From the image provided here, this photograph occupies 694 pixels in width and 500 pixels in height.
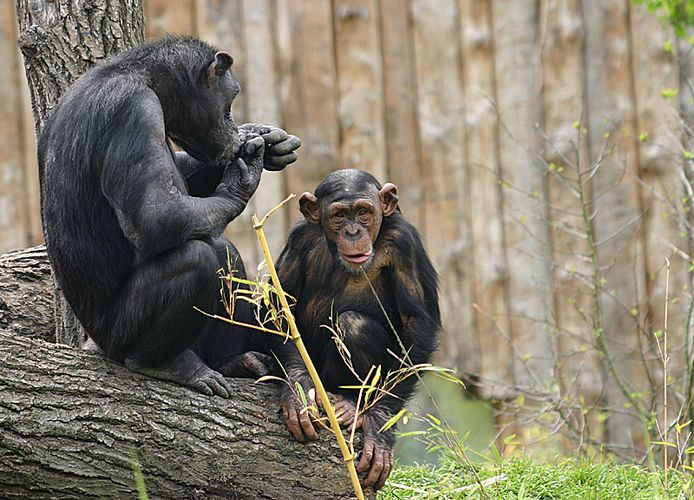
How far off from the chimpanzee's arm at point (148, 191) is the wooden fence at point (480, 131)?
456cm

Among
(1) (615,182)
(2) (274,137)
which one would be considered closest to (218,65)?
(2) (274,137)

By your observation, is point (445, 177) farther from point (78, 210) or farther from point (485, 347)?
point (78, 210)

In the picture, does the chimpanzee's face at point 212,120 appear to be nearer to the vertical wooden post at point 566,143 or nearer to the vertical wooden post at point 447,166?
the vertical wooden post at point 447,166

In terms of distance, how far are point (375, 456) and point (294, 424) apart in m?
Result: 0.48

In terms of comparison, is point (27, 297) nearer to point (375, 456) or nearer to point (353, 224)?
point (353, 224)

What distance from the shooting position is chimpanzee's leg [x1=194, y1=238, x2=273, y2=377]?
625cm

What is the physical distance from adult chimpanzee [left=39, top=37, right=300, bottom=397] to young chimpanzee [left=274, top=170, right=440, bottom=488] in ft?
1.83

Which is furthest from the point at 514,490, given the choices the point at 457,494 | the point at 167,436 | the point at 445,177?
the point at 445,177

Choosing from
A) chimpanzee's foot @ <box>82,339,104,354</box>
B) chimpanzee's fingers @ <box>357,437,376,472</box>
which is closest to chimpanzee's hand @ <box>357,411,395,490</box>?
chimpanzee's fingers @ <box>357,437,376,472</box>

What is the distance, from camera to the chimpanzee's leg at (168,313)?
5578 mm

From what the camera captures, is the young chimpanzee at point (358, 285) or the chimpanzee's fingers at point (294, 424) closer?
the chimpanzee's fingers at point (294, 424)

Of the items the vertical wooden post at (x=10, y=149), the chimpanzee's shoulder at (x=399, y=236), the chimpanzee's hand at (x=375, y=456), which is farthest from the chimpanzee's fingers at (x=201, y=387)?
the vertical wooden post at (x=10, y=149)

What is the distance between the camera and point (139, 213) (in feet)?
17.8

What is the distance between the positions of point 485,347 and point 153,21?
4.53 m
